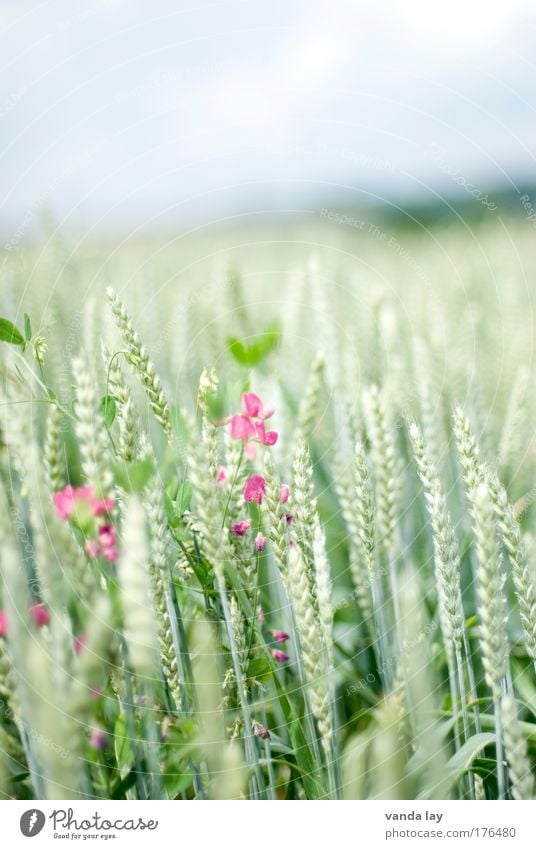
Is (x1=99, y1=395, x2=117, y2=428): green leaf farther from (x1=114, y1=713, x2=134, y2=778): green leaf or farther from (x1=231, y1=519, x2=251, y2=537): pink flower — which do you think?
(x1=114, y1=713, x2=134, y2=778): green leaf

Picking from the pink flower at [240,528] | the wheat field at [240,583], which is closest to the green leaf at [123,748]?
the wheat field at [240,583]

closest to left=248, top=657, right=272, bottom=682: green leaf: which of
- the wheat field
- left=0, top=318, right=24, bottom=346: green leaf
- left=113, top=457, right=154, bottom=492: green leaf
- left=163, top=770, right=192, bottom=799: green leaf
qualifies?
the wheat field

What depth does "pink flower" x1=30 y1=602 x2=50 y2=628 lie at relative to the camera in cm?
78

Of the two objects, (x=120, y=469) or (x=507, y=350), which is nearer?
(x=120, y=469)

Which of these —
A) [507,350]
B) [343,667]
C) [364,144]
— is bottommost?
[343,667]

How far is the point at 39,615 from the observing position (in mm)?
796

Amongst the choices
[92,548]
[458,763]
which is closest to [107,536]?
[92,548]

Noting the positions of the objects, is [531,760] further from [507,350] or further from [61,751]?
[507,350]

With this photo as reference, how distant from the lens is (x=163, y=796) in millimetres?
744
